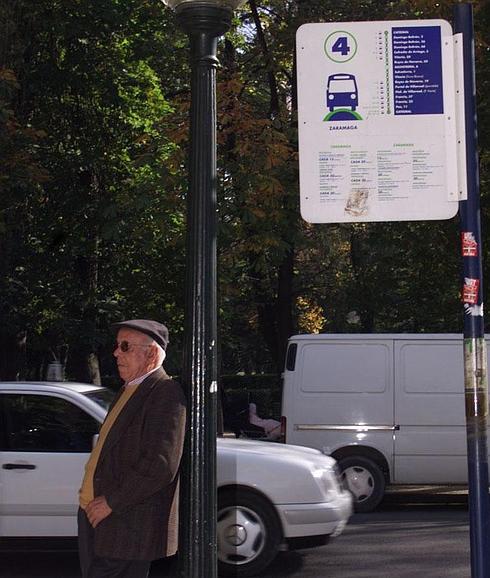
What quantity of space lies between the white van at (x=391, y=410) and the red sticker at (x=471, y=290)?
8360mm

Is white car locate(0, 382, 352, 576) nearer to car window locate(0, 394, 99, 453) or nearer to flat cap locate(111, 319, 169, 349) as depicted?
car window locate(0, 394, 99, 453)

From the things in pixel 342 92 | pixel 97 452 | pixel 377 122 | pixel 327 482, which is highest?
pixel 342 92

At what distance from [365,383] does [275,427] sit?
468cm

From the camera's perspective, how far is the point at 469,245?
12.9ft

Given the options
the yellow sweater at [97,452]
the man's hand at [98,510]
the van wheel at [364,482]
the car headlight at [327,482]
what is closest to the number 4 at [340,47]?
the yellow sweater at [97,452]

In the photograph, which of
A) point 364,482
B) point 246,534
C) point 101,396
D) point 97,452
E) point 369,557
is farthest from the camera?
point 364,482

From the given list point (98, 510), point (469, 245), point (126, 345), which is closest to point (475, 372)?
point (469, 245)

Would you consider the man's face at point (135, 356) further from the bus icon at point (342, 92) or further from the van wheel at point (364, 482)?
the van wheel at point (364, 482)

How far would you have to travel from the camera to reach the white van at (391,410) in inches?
479

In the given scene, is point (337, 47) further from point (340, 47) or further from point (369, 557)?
point (369, 557)

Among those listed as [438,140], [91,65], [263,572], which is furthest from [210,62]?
[91,65]

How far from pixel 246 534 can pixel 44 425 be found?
5.84 ft

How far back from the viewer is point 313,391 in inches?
486

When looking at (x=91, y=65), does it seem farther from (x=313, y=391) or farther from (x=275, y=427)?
(x=313, y=391)
